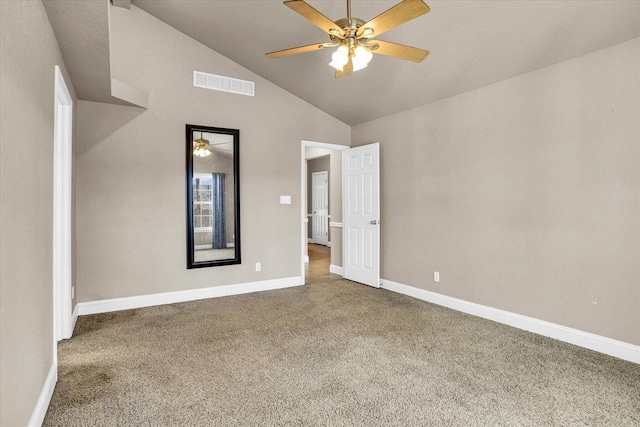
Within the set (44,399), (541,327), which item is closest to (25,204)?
(44,399)

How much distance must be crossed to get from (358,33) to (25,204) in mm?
2256

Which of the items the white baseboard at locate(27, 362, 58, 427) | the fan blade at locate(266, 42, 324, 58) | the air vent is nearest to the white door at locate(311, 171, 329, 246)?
the air vent

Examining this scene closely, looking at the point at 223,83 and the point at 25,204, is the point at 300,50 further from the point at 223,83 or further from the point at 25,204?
the point at 223,83

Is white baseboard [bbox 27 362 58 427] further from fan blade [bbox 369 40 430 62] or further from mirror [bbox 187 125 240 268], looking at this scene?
fan blade [bbox 369 40 430 62]

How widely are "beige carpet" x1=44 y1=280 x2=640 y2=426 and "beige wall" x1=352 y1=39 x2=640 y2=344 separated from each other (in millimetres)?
450

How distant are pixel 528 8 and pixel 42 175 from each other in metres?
3.61

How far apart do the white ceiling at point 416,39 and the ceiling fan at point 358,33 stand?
28.5 inches

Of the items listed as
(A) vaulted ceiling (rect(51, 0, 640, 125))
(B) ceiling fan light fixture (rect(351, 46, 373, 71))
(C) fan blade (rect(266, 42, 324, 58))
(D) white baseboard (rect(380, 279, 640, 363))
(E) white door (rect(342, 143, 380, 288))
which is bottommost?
(D) white baseboard (rect(380, 279, 640, 363))

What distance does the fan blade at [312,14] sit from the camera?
2.13 meters

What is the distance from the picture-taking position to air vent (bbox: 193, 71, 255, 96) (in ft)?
15.0

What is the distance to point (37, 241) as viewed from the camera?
1982 millimetres

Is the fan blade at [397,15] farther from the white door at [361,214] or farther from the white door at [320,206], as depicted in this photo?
the white door at [320,206]

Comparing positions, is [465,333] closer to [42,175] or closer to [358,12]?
[358,12]

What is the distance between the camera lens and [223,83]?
4.73 metres
